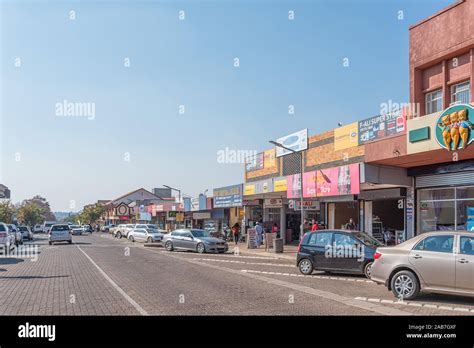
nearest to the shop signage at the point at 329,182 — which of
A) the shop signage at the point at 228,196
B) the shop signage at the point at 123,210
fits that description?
the shop signage at the point at 228,196

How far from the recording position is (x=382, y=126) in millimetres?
26406

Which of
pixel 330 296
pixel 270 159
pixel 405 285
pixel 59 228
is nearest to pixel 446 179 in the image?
pixel 405 285

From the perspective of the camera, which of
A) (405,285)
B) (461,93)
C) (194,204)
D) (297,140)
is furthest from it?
(194,204)

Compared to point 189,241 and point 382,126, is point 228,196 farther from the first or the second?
point 382,126

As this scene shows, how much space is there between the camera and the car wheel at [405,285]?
1100cm

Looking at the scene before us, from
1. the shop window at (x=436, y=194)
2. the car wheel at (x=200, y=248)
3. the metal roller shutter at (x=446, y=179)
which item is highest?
the metal roller shutter at (x=446, y=179)

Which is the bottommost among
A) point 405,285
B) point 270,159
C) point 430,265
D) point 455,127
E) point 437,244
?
point 405,285

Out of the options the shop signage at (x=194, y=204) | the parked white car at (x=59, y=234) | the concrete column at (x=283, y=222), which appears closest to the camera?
the concrete column at (x=283, y=222)

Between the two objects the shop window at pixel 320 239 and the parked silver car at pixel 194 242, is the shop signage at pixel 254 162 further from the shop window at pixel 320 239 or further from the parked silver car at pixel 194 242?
the shop window at pixel 320 239

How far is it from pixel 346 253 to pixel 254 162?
26.9 m

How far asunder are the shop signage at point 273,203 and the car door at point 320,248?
788 inches

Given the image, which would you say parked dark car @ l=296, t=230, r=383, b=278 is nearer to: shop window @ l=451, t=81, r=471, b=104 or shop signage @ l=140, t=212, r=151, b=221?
shop window @ l=451, t=81, r=471, b=104

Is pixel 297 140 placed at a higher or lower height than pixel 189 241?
higher
